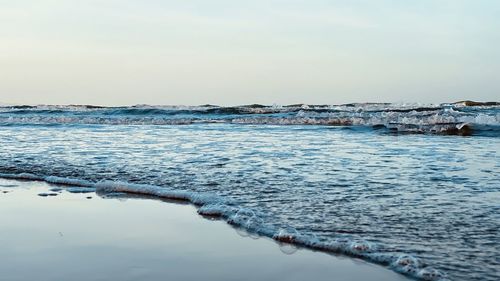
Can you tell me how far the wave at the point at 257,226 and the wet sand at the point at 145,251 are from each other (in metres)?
0.09

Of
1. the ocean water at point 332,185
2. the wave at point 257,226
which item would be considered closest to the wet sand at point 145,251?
the wave at point 257,226

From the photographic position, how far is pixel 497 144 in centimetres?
1068

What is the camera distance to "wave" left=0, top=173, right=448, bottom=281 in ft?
11.3

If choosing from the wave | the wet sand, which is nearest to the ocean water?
the wave

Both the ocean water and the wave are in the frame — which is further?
the ocean water

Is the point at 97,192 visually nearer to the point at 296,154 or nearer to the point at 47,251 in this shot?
the point at 47,251

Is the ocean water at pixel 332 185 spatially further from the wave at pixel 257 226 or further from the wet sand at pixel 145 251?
the wet sand at pixel 145 251

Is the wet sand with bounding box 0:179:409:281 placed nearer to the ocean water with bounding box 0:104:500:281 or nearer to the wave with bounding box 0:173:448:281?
the wave with bounding box 0:173:448:281

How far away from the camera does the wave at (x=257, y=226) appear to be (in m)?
3.44

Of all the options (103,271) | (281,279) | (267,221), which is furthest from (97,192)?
(281,279)

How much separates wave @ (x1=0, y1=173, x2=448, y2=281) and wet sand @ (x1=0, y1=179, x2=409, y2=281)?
0.09 metres

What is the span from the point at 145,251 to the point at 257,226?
38.4 inches

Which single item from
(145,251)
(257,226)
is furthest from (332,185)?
(145,251)

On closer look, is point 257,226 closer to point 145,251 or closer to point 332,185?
point 145,251
